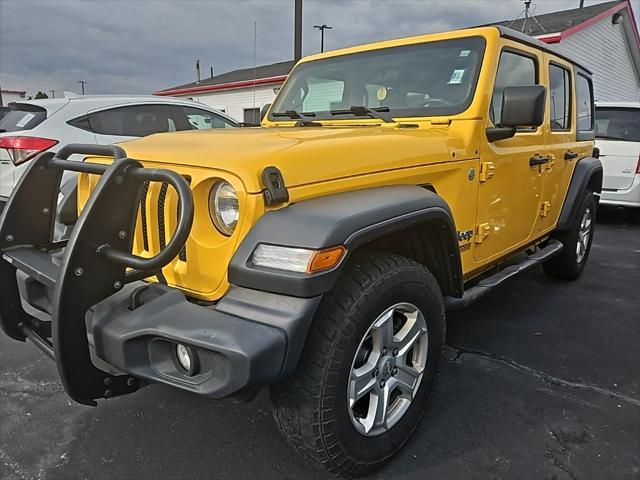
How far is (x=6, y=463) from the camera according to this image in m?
2.24

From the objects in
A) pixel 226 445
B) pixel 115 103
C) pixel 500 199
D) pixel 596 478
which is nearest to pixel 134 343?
pixel 226 445

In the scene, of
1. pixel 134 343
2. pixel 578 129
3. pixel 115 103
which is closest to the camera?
pixel 134 343

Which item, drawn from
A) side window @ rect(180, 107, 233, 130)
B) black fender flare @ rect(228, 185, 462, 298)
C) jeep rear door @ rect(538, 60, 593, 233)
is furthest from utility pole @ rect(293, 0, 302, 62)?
black fender flare @ rect(228, 185, 462, 298)

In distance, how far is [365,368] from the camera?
2.08 meters

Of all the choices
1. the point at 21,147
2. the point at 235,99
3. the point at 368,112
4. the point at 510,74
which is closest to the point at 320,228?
the point at 368,112

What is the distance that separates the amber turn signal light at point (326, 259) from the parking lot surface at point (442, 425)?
3.41ft

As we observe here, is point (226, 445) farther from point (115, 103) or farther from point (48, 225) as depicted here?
point (115, 103)

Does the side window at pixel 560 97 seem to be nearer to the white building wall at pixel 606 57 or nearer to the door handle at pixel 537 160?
the door handle at pixel 537 160

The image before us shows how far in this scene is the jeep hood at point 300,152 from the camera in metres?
1.86

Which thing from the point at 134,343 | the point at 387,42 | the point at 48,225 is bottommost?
the point at 134,343

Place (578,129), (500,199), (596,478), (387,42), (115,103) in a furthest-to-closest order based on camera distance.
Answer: (115,103) < (578,129) < (387,42) < (500,199) < (596,478)

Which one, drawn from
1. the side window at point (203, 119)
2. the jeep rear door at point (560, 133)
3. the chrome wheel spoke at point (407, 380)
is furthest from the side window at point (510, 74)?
the side window at point (203, 119)

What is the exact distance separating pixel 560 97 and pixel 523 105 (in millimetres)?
1757

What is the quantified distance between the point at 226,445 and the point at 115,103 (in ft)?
15.5
